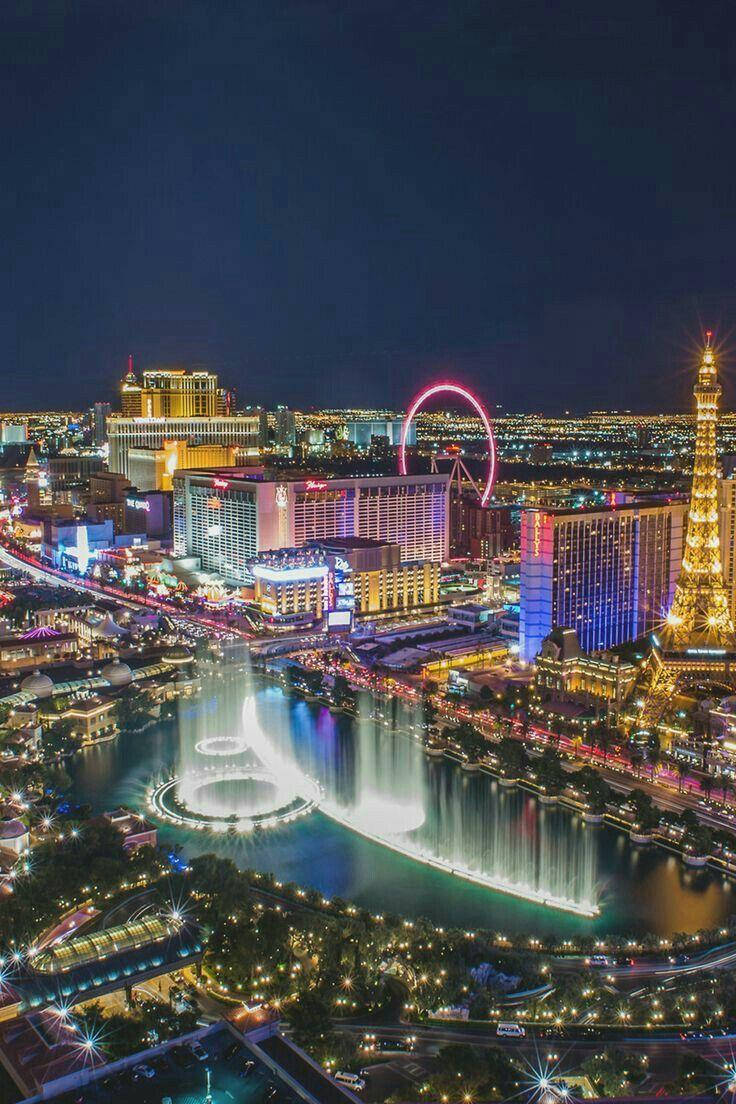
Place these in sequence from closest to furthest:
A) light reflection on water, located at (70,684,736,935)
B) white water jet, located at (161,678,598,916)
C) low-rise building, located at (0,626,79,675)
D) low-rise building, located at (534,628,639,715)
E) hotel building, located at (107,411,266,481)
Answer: light reflection on water, located at (70,684,736,935)
white water jet, located at (161,678,598,916)
low-rise building, located at (534,628,639,715)
low-rise building, located at (0,626,79,675)
hotel building, located at (107,411,266,481)

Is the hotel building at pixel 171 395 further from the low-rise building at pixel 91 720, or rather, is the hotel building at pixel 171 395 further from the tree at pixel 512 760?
the tree at pixel 512 760

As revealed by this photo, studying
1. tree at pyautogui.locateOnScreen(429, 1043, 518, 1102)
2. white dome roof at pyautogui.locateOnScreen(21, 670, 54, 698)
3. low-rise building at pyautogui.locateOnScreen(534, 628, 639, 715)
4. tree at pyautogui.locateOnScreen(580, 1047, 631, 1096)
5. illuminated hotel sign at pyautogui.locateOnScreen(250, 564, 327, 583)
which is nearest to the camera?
tree at pyautogui.locateOnScreen(429, 1043, 518, 1102)

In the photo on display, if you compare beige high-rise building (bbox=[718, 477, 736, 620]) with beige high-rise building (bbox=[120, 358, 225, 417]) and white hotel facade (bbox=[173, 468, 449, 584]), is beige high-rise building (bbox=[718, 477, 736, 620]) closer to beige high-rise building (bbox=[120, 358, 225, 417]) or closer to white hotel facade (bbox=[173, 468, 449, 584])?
white hotel facade (bbox=[173, 468, 449, 584])

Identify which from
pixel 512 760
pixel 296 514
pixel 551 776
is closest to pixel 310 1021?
pixel 551 776

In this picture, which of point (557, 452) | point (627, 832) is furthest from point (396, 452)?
point (627, 832)

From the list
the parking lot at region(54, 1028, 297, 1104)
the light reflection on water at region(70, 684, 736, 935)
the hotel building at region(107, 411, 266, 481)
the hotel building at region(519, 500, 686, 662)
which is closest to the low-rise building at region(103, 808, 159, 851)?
the light reflection on water at region(70, 684, 736, 935)

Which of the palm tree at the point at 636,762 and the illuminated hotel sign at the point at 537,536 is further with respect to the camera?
the illuminated hotel sign at the point at 537,536

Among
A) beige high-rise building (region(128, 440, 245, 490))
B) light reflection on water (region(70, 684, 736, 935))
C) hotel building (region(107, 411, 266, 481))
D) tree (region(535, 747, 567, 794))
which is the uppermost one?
hotel building (region(107, 411, 266, 481))

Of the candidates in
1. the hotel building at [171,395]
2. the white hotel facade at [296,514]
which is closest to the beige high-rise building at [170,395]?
the hotel building at [171,395]
